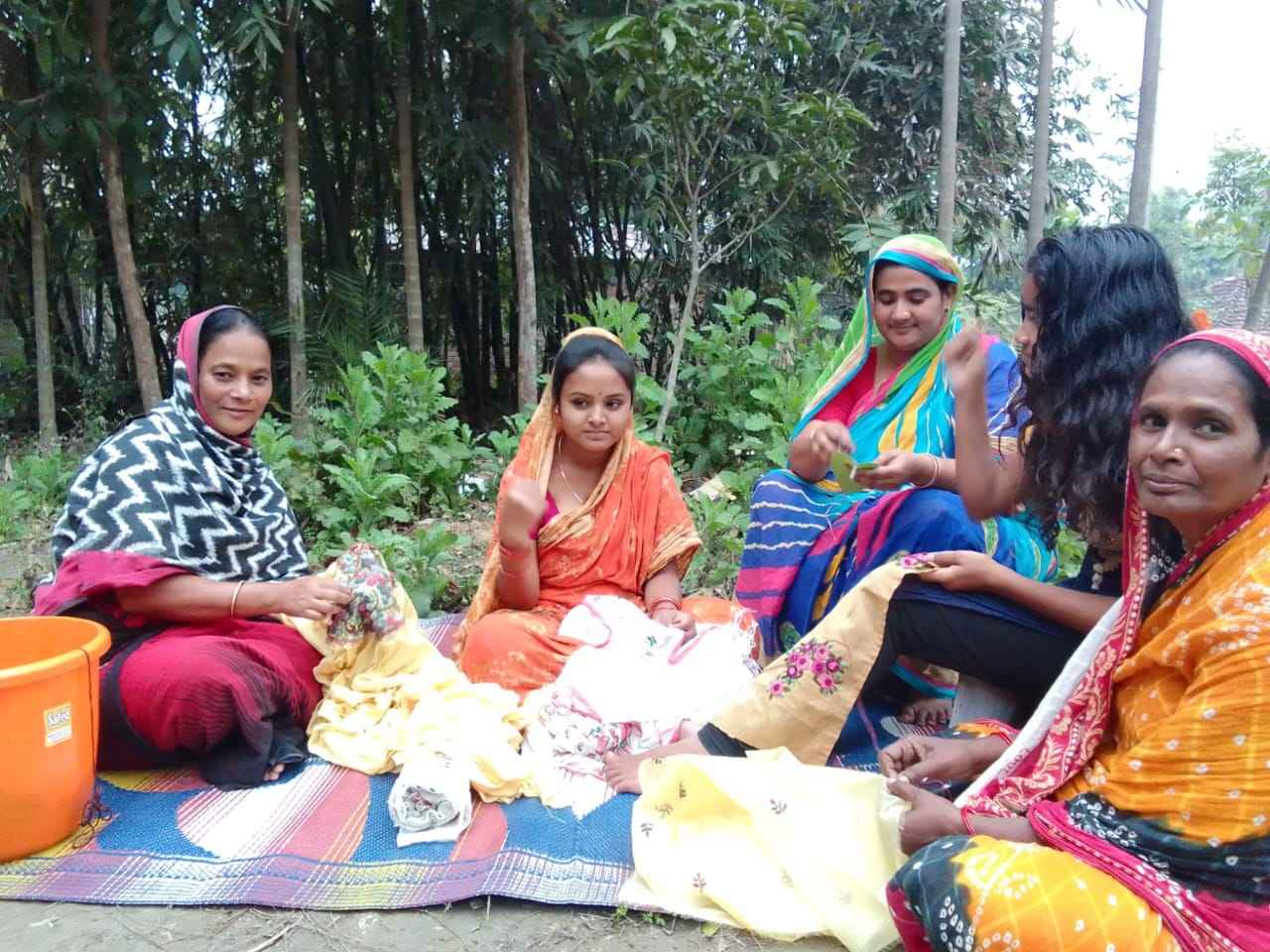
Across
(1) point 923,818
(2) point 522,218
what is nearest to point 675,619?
(1) point 923,818

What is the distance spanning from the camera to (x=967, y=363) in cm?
230

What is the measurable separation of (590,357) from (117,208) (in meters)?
4.33

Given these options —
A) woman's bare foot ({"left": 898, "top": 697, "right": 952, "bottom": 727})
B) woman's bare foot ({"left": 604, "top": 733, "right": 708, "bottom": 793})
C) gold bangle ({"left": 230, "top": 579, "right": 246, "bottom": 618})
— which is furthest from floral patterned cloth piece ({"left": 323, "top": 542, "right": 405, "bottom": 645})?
woman's bare foot ({"left": 898, "top": 697, "right": 952, "bottom": 727})

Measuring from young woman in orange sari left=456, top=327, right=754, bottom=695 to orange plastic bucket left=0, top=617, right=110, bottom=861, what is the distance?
106cm

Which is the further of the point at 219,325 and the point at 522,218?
the point at 522,218

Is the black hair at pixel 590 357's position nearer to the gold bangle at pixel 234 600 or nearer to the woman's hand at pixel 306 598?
the woman's hand at pixel 306 598

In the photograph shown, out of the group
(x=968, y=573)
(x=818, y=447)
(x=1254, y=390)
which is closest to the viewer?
(x=1254, y=390)

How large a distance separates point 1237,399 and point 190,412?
95.0 inches

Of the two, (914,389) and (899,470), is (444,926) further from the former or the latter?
(914,389)

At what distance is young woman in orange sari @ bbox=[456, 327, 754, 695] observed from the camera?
9.57 feet

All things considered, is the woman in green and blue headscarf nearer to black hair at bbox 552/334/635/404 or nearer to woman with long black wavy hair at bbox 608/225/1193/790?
woman with long black wavy hair at bbox 608/225/1193/790

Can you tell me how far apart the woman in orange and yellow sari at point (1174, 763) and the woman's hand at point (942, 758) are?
Result: 30cm

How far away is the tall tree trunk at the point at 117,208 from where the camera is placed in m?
5.45

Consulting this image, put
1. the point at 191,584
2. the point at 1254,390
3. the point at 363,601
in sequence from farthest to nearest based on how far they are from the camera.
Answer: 1. the point at 363,601
2. the point at 191,584
3. the point at 1254,390
